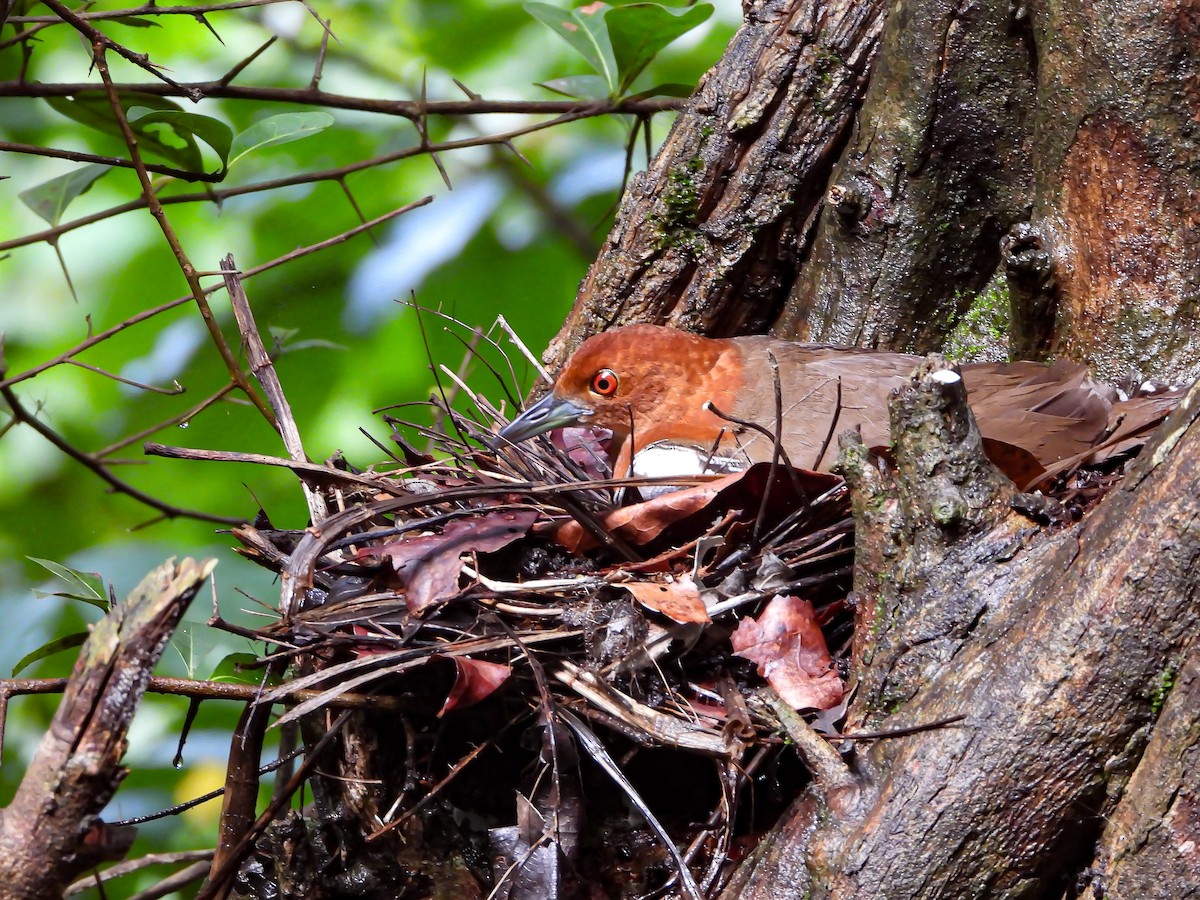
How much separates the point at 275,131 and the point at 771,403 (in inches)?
61.1

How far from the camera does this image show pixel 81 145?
414 cm

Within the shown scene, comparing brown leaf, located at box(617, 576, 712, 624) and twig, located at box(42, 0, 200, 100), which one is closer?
brown leaf, located at box(617, 576, 712, 624)

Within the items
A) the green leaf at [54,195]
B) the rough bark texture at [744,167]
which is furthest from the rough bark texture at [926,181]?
the green leaf at [54,195]

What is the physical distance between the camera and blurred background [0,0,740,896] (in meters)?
4.14

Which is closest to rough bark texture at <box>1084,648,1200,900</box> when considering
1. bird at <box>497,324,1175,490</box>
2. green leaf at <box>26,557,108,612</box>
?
bird at <box>497,324,1175,490</box>

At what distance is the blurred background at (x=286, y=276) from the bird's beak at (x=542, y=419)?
118cm

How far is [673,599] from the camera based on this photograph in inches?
82.6

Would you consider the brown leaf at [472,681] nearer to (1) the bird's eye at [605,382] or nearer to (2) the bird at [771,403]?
(2) the bird at [771,403]

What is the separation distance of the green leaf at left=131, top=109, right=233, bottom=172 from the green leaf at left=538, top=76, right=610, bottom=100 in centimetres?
109

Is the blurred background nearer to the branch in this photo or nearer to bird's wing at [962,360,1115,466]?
the branch

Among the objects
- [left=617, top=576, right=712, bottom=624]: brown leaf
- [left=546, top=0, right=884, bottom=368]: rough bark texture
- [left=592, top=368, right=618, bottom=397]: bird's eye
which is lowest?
[left=617, top=576, right=712, bottom=624]: brown leaf

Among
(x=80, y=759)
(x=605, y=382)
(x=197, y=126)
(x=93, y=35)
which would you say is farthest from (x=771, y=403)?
(x=80, y=759)

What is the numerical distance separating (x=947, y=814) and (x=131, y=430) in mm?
3560

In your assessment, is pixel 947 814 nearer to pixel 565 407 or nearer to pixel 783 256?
pixel 565 407
